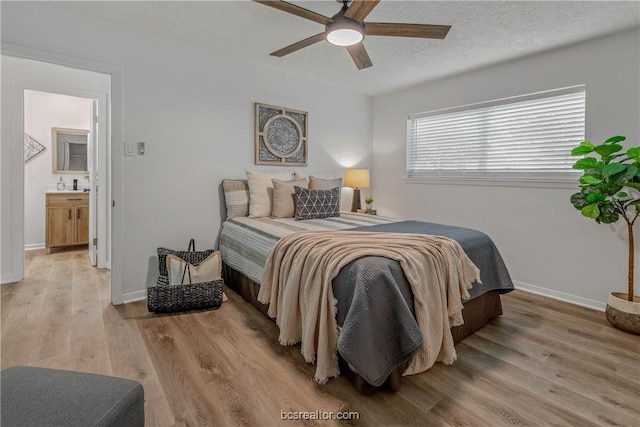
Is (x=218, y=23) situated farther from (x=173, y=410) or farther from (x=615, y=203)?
(x=615, y=203)

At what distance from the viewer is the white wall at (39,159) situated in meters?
4.57

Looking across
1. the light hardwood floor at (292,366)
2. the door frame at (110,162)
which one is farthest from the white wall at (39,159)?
the light hardwood floor at (292,366)

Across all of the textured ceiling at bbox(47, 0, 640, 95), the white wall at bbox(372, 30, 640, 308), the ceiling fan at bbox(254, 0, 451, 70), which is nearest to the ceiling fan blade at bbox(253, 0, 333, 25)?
the ceiling fan at bbox(254, 0, 451, 70)

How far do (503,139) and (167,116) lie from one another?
11.3ft

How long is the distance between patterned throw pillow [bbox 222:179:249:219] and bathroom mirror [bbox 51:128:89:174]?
3307 millimetres

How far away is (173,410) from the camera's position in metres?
1.51

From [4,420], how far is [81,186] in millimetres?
5277

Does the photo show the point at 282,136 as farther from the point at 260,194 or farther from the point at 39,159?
the point at 39,159

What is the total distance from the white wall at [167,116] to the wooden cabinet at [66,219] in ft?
4.68

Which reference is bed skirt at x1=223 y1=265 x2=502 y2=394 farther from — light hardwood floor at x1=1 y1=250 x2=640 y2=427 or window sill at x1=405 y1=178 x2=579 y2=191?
window sill at x1=405 y1=178 x2=579 y2=191

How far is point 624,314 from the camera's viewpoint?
2.35 meters

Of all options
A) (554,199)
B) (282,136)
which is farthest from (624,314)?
(282,136)

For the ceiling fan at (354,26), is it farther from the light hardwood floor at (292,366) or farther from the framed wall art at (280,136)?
the light hardwood floor at (292,366)

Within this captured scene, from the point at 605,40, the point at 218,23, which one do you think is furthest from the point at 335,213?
the point at 605,40
